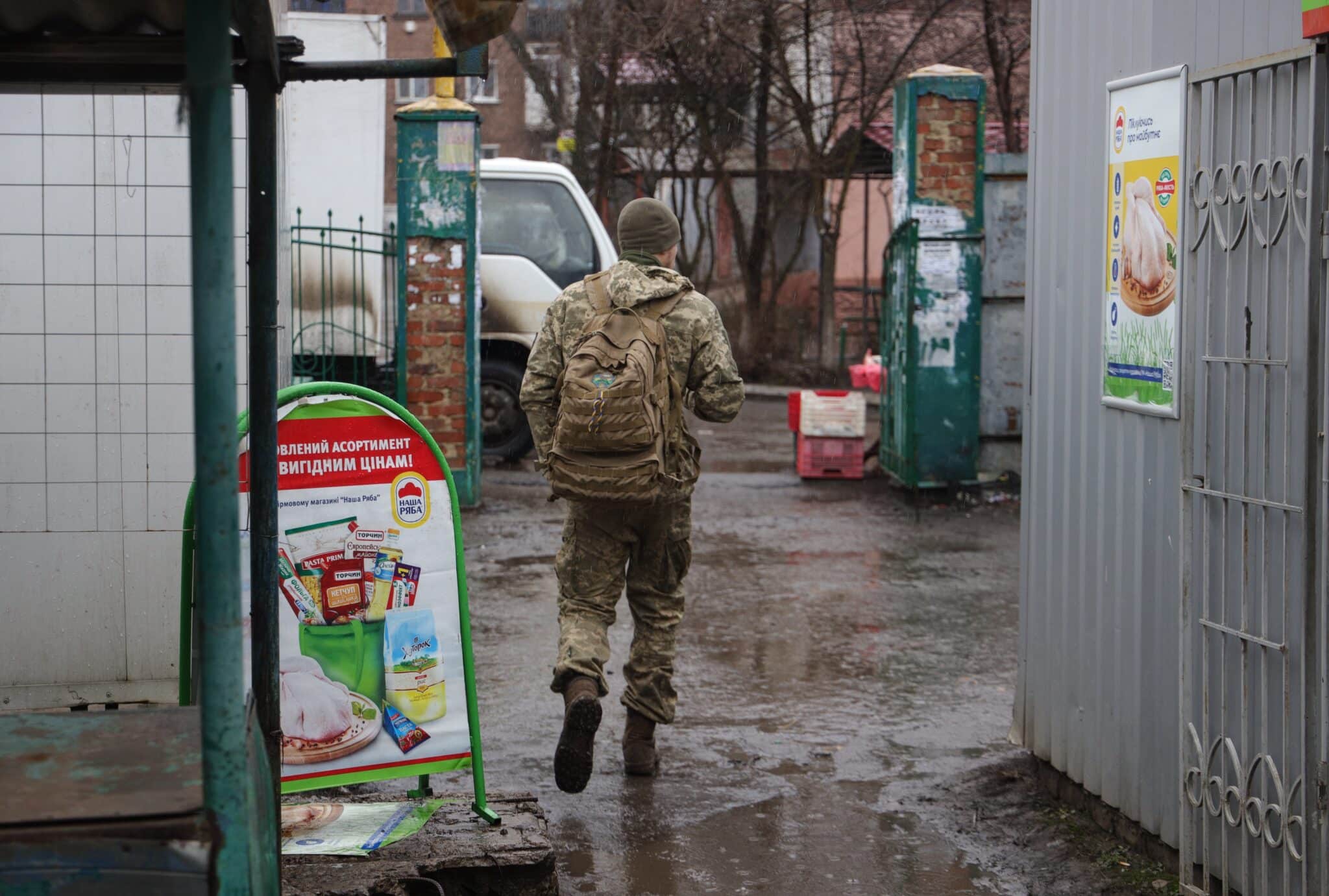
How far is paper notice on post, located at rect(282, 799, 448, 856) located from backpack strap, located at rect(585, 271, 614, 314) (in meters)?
1.71

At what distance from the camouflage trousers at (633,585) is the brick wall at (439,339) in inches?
206

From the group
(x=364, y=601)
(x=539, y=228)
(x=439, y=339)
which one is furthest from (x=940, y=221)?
(x=364, y=601)

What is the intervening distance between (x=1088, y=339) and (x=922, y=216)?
6208 millimetres

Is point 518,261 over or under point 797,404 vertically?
over

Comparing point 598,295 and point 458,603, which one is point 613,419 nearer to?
point 598,295

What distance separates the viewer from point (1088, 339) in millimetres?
4547

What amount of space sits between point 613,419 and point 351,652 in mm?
1191

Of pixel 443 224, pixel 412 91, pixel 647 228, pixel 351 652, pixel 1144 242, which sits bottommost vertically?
pixel 351 652

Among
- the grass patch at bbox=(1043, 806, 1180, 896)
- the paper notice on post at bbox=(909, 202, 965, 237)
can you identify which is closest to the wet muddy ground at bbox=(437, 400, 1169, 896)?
the grass patch at bbox=(1043, 806, 1180, 896)

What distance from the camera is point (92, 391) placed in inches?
207

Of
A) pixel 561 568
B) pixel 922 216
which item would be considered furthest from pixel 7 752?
pixel 922 216

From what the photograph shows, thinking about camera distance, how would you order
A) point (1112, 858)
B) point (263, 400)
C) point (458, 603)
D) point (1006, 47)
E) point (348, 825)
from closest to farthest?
point (263, 400), point (348, 825), point (458, 603), point (1112, 858), point (1006, 47)

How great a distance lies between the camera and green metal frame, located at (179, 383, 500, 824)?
3723 mm

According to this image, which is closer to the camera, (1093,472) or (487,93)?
(1093,472)
